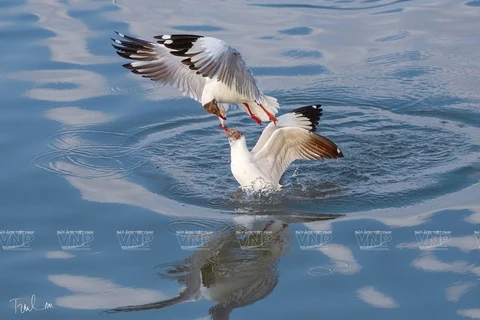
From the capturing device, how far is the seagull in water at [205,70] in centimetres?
793

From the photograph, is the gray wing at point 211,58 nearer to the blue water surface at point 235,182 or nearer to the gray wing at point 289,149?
the gray wing at point 289,149

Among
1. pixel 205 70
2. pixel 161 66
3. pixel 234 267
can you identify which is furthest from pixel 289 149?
pixel 234 267

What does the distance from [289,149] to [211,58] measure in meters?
1.09

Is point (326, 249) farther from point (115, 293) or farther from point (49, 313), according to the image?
point (49, 313)

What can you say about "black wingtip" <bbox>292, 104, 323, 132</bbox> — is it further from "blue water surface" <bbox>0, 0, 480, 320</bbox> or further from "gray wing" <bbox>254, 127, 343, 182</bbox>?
"blue water surface" <bbox>0, 0, 480, 320</bbox>

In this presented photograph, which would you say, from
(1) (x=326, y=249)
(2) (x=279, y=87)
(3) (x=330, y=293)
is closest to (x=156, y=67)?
(2) (x=279, y=87)

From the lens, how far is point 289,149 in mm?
8500

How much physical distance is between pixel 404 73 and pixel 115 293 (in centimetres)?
531

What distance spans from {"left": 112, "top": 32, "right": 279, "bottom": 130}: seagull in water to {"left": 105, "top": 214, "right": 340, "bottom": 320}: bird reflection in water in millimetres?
1279

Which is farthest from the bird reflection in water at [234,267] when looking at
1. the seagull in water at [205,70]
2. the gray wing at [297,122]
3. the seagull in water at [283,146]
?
the seagull in water at [205,70]

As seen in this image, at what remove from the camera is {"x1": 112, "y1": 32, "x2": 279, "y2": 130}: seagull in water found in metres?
7.93
